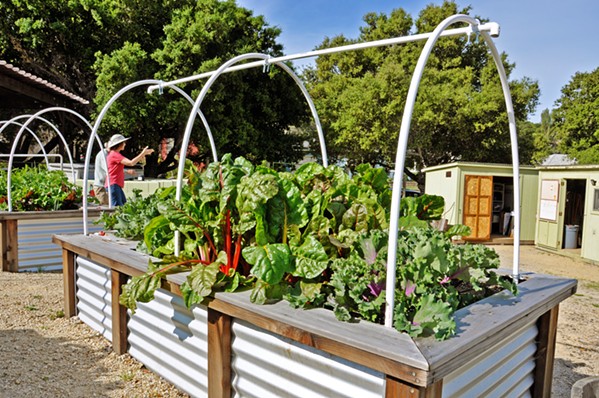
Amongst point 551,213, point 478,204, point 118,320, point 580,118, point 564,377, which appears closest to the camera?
point 118,320

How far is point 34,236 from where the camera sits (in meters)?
6.04

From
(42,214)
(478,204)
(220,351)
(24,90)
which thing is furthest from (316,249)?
(478,204)

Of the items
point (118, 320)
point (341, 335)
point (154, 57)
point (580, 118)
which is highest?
point (154, 57)

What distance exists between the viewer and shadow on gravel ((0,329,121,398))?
3.01m

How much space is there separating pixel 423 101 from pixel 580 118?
7662 mm

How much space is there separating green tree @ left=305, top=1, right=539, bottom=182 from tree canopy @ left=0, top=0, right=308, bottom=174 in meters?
3.33

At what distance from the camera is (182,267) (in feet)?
9.32

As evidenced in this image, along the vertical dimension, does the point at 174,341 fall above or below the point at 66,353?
above

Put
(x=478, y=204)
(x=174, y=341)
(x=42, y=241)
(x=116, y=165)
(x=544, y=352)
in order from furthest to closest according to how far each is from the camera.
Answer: (x=478, y=204) < (x=116, y=165) < (x=42, y=241) < (x=174, y=341) < (x=544, y=352)

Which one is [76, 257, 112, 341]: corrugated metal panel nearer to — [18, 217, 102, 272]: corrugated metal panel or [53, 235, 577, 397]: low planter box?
[53, 235, 577, 397]: low planter box

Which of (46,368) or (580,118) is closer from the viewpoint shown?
(46,368)

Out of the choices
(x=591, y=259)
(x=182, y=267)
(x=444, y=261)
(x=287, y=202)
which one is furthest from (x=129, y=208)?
(x=591, y=259)

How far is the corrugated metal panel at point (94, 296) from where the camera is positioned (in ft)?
12.5

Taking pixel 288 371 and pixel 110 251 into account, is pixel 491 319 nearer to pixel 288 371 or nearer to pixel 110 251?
pixel 288 371
